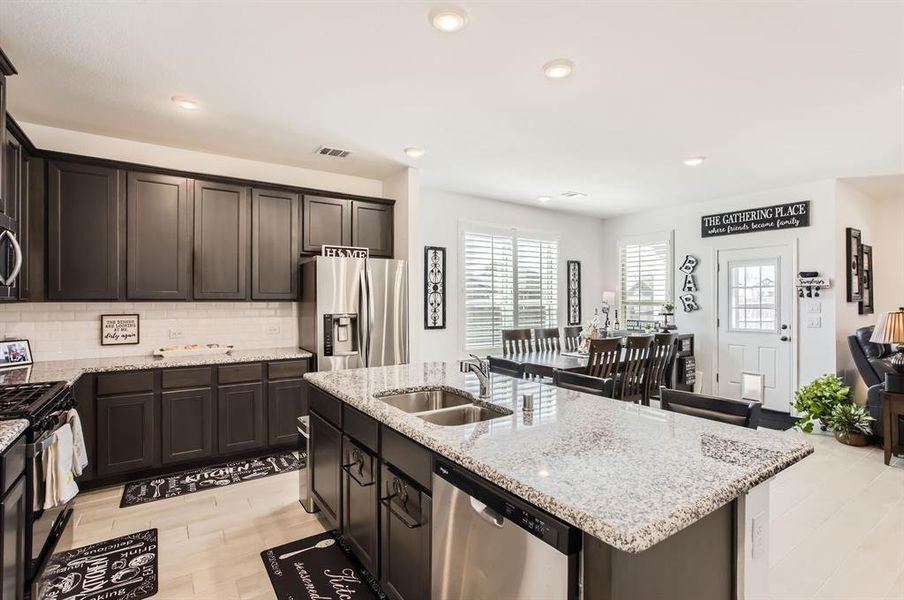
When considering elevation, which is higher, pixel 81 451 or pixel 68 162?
pixel 68 162

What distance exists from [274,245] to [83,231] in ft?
4.49

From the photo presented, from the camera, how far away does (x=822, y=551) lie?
2.51 m

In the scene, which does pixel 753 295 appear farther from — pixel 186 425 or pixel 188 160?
pixel 188 160

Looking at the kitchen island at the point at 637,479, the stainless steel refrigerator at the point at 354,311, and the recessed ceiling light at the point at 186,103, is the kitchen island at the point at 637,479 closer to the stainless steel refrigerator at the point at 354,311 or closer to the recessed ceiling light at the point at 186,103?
the stainless steel refrigerator at the point at 354,311

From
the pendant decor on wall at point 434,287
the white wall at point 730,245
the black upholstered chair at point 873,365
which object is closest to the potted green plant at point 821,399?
the black upholstered chair at point 873,365

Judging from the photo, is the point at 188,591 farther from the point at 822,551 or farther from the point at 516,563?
the point at 822,551

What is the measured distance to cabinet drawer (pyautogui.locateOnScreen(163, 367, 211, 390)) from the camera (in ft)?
11.2

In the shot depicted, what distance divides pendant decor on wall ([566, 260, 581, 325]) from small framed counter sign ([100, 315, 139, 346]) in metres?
5.39

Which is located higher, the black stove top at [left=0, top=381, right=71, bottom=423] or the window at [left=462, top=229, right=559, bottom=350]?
the window at [left=462, top=229, right=559, bottom=350]

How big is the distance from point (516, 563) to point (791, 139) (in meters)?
4.12

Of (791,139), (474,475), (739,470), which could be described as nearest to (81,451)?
(474,475)

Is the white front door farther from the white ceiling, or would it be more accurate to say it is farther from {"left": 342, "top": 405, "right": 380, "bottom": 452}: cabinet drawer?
{"left": 342, "top": 405, "right": 380, "bottom": 452}: cabinet drawer

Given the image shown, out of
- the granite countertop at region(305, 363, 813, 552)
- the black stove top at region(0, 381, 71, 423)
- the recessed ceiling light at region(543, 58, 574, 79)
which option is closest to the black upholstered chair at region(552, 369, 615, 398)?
the granite countertop at region(305, 363, 813, 552)

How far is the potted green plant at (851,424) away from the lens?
164 inches
